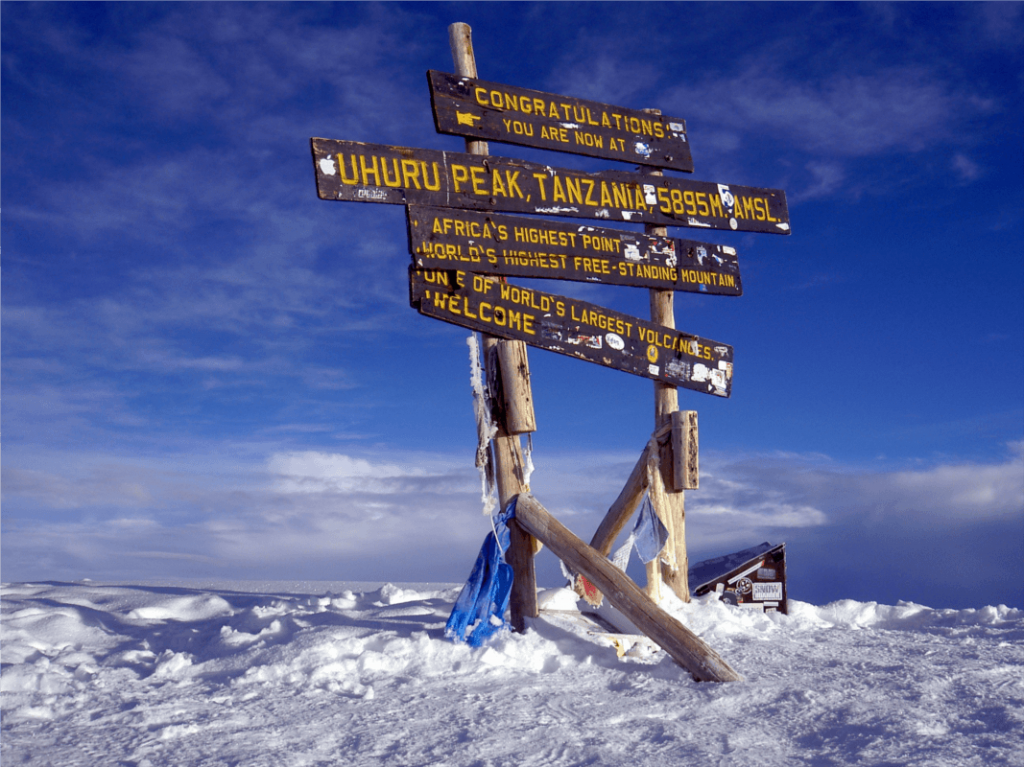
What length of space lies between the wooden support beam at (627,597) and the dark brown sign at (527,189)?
7.58 feet

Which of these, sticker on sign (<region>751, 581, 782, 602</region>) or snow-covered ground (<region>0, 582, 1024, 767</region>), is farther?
sticker on sign (<region>751, 581, 782, 602</region>)

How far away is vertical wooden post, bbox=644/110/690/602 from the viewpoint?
6516 mm

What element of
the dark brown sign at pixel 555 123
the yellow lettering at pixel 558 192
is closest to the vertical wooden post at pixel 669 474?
the dark brown sign at pixel 555 123

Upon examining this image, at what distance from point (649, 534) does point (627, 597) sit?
1548mm

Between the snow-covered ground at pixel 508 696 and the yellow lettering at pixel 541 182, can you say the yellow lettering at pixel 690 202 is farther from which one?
the snow-covered ground at pixel 508 696

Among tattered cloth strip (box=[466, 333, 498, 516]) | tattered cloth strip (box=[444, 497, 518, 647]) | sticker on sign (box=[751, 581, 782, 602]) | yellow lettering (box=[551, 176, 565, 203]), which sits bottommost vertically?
sticker on sign (box=[751, 581, 782, 602])

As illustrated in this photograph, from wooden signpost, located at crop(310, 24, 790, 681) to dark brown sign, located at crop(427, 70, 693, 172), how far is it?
0.01 metres

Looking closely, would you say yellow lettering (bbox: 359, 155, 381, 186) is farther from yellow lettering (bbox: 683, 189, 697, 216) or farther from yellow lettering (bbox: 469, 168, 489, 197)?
yellow lettering (bbox: 683, 189, 697, 216)

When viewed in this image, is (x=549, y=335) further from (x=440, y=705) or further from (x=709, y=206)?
(x=440, y=705)

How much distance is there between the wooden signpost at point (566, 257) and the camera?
527 centimetres

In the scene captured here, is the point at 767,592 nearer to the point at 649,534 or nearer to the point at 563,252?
the point at 649,534

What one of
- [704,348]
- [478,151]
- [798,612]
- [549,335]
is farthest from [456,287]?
[798,612]

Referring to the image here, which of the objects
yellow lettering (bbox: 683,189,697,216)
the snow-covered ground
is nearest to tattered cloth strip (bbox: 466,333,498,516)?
the snow-covered ground

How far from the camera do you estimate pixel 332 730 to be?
371 centimetres
